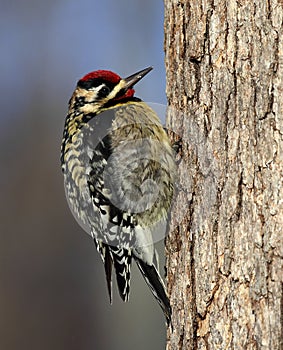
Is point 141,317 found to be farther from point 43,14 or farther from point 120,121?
point 120,121

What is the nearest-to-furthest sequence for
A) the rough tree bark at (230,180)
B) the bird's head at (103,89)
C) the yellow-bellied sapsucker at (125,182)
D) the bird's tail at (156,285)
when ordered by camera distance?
1. the rough tree bark at (230,180)
2. the bird's tail at (156,285)
3. the yellow-bellied sapsucker at (125,182)
4. the bird's head at (103,89)

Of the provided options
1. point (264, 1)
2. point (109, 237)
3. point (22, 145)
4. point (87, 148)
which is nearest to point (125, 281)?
A: point (109, 237)

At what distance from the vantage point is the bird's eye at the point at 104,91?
3879mm

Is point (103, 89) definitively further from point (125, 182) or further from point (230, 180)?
point (230, 180)

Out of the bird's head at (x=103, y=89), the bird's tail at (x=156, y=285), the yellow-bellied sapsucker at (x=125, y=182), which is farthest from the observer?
the bird's head at (x=103, y=89)

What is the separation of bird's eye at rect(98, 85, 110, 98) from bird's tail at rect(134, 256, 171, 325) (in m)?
0.89

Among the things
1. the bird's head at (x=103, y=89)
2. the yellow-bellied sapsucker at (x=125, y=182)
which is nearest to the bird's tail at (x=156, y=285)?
the yellow-bellied sapsucker at (x=125, y=182)

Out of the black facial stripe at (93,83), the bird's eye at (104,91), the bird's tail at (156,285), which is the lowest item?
the bird's tail at (156,285)

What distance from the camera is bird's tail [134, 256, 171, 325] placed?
10.6ft

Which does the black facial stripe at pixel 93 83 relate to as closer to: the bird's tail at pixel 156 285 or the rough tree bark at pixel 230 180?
the rough tree bark at pixel 230 180

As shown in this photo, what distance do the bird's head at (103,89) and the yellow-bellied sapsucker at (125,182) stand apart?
94 millimetres

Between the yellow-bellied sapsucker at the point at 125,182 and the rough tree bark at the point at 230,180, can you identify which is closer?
the rough tree bark at the point at 230,180

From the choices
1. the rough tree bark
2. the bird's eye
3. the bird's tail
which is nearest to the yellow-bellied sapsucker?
the bird's tail

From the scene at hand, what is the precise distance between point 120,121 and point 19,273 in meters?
6.06
